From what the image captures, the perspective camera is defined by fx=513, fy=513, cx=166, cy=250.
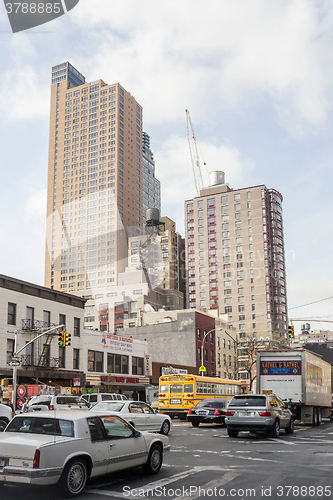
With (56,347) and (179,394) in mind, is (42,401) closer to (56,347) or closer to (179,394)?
(179,394)

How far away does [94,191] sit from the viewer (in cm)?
18588

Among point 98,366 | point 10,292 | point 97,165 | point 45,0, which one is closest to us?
point 45,0

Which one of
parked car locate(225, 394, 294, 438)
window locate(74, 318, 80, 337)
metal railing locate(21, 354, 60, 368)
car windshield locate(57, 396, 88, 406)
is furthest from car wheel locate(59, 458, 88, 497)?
window locate(74, 318, 80, 337)

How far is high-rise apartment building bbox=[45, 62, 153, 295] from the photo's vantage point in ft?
590

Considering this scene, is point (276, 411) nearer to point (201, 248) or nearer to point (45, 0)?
point (45, 0)

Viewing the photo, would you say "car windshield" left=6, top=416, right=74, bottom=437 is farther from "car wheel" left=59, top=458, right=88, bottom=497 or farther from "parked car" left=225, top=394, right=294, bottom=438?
"parked car" left=225, top=394, right=294, bottom=438

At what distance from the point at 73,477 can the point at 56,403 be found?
1700 centimetres

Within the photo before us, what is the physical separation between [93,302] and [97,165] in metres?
62.6

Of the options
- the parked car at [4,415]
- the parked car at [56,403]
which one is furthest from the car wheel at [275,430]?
the parked car at [4,415]

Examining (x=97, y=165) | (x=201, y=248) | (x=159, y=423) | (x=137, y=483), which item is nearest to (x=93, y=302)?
(x=201, y=248)

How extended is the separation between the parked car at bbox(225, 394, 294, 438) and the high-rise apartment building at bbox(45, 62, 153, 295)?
155 meters

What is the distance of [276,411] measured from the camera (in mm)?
19828

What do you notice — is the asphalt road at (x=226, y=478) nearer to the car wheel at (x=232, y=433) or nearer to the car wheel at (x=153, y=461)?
the car wheel at (x=153, y=461)

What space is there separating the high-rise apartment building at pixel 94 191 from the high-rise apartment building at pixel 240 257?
129 feet
